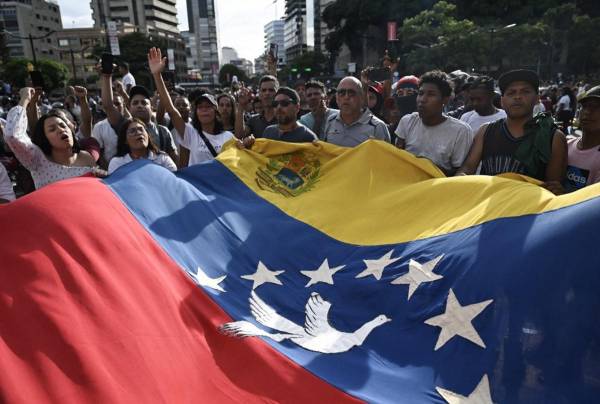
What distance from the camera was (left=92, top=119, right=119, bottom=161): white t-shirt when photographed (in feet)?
16.1

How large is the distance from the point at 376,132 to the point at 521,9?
57766 millimetres

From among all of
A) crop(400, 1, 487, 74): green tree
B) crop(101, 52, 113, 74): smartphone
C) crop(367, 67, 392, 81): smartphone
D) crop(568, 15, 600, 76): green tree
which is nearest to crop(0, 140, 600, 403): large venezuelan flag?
crop(101, 52, 113, 74): smartphone

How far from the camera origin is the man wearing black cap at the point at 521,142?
10.8ft

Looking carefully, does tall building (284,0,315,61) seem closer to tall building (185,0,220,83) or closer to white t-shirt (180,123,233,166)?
tall building (185,0,220,83)

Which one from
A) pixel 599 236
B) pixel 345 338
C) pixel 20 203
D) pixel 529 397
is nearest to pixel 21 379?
→ pixel 20 203

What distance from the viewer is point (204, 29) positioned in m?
175

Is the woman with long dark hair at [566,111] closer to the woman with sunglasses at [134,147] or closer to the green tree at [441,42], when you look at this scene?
the woman with sunglasses at [134,147]

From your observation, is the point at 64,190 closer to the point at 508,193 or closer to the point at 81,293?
the point at 81,293

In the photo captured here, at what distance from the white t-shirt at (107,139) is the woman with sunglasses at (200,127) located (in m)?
0.75

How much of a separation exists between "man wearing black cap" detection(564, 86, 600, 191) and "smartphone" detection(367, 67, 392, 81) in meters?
3.31

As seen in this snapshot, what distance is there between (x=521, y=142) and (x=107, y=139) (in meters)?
4.16

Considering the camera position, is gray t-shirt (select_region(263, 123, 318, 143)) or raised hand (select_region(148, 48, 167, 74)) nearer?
gray t-shirt (select_region(263, 123, 318, 143))

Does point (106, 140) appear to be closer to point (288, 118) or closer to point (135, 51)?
point (288, 118)

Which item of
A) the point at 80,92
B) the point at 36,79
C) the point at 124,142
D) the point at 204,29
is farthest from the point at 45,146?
the point at 204,29
